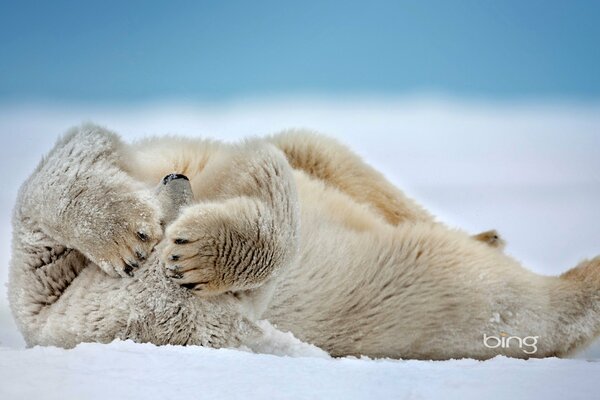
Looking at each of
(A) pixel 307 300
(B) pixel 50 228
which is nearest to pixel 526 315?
(A) pixel 307 300

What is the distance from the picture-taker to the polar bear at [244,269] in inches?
105

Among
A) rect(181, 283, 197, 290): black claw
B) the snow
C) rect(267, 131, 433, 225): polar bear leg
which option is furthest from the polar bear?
rect(267, 131, 433, 225): polar bear leg

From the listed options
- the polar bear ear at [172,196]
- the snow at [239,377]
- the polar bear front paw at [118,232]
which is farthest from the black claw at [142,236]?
the snow at [239,377]

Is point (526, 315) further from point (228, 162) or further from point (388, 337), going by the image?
point (228, 162)

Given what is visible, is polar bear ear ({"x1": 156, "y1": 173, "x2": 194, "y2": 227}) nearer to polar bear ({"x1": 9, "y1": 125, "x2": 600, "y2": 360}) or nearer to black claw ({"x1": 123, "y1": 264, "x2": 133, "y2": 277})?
polar bear ({"x1": 9, "y1": 125, "x2": 600, "y2": 360})

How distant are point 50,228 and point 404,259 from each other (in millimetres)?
1458

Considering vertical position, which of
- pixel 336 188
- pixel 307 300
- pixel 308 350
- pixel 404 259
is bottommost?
pixel 308 350

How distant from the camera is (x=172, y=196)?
2789 millimetres

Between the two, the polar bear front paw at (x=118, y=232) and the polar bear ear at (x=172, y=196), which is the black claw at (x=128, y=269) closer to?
the polar bear front paw at (x=118, y=232)

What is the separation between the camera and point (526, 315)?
337 cm

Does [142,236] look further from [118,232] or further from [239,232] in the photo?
[239,232]

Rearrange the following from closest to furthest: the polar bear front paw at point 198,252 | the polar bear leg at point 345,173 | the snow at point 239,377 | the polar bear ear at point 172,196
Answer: the snow at point 239,377, the polar bear front paw at point 198,252, the polar bear ear at point 172,196, the polar bear leg at point 345,173

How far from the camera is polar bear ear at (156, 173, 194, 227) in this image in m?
2.76

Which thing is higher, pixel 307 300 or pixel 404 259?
pixel 404 259
